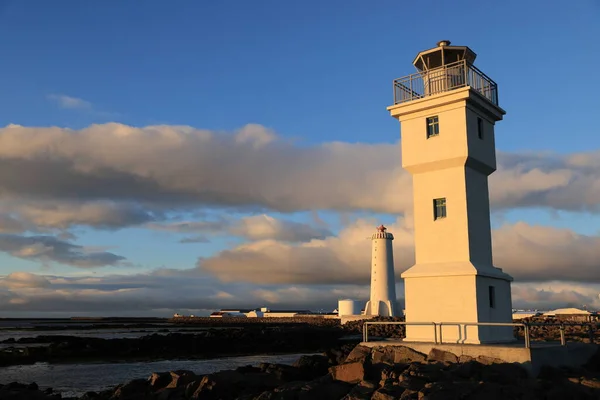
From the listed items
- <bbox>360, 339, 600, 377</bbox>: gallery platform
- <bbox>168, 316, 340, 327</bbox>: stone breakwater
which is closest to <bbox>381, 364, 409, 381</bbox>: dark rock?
<bbox>360, 339, 600, 377</bbox>: gallery platform

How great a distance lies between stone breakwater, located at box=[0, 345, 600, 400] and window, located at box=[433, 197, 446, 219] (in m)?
4.13

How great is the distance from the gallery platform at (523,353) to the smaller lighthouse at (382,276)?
2639 cm

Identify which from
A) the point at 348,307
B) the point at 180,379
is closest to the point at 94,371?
the point at 180,379

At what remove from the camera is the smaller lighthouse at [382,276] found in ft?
135

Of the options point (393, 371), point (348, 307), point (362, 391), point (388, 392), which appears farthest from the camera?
point (348, 307)

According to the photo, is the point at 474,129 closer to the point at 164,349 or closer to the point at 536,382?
the point at 536,382

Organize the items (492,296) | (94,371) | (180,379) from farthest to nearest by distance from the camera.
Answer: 1. (94,371)
2. (492,296)
3. (180,379)

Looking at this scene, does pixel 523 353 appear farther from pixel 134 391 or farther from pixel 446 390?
pixel 134 391

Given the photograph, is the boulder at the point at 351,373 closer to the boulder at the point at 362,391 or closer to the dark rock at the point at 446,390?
the boulder at the point at 362,391

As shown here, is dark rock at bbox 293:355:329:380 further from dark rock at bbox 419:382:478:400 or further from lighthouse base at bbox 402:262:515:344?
dark rock at bbox 419:382:478:400

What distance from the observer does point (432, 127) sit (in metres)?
16.6

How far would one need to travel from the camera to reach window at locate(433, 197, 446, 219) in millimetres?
16125

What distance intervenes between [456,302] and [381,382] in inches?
176

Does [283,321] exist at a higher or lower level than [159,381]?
lower
